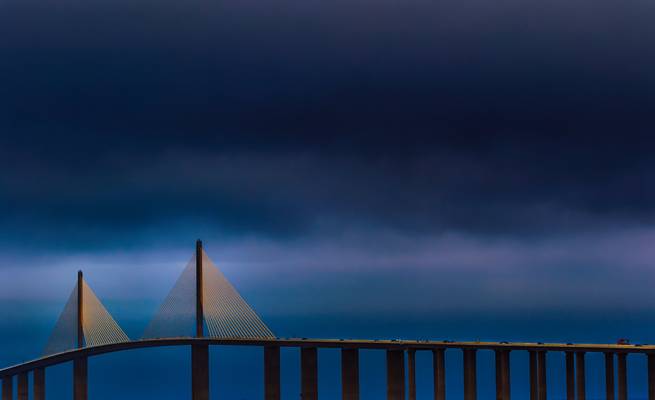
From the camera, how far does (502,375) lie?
90938 millimetres

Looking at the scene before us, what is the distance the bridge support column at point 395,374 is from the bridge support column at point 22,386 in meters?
38.1

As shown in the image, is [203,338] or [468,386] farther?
[203,338]

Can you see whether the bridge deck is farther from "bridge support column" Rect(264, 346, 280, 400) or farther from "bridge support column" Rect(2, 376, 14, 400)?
"bridge support column" Rect(2, 376, 14, 400)

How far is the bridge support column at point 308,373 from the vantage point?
10838 centimetres

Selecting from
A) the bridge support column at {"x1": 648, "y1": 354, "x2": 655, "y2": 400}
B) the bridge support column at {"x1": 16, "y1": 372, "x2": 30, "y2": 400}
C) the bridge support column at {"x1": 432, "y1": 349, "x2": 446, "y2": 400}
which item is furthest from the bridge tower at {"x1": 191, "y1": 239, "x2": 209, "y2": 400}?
the bridge support column at {"x1": 648, "y1": 354, "x2": 655, "y2": 400}

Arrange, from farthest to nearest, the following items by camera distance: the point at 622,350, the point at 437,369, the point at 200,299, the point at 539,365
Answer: the point at 200,299
the point at 437,369
the point at 539,365
the point at 622,350

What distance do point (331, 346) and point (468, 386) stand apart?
18413 millimetres

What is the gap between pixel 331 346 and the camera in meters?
107

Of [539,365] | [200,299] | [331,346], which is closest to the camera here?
[539,365]

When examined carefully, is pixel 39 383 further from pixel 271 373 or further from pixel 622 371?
pixel 622 371

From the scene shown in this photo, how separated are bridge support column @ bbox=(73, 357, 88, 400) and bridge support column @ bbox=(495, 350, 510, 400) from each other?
1780 inches

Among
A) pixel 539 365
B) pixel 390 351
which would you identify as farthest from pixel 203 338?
pixel 539 365

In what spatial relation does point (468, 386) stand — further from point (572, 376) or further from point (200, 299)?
point (200, 299)

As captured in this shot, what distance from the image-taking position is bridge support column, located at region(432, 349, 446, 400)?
96.2m
